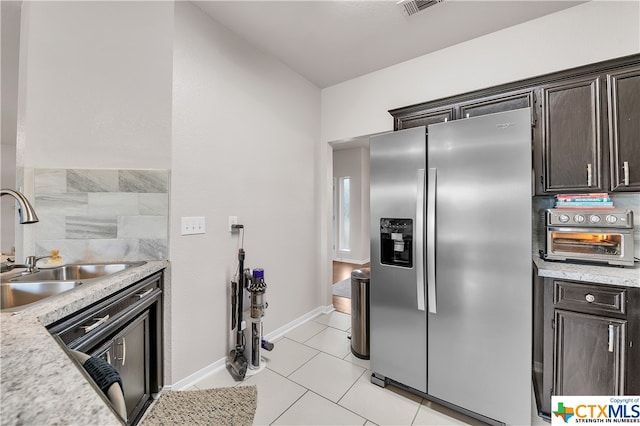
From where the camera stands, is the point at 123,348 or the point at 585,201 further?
the point at 585,201

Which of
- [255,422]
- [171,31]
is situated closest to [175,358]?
[255,422]

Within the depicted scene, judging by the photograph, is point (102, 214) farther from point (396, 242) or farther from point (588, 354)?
point (588, 354)

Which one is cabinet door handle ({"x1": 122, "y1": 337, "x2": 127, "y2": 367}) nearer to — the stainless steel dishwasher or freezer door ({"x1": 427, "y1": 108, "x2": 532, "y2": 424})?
the stainless steel dishwasher

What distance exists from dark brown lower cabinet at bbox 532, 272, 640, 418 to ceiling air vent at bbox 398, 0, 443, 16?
216 centimetres

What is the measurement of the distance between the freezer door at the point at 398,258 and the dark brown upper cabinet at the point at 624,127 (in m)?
1.22

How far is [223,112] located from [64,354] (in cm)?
202

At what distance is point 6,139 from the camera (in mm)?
4344

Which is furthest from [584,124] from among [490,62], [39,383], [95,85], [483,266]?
[95,85]

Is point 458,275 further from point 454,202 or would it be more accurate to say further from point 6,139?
point 6,139

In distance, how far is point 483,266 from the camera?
162 centimetres

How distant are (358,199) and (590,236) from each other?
4.68 metres

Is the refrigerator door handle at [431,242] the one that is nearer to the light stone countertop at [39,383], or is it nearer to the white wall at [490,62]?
the white wall at [490,62]

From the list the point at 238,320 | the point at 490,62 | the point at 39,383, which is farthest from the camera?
the point at 490,62

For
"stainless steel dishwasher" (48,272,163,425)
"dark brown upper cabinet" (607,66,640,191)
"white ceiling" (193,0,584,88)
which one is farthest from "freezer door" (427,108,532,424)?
"stainless steel dishwasher" (48,272,163,425)
